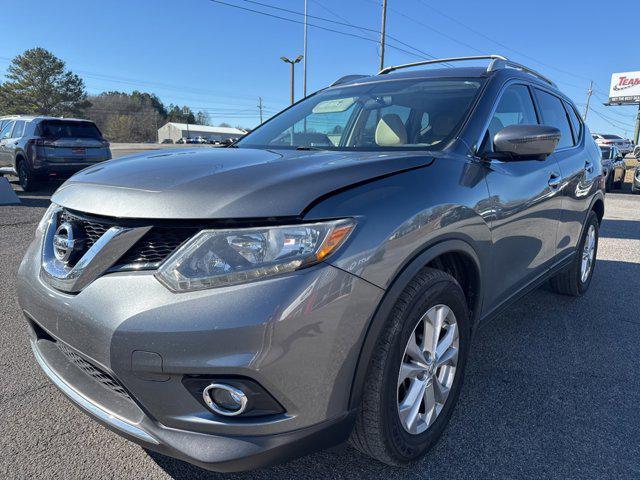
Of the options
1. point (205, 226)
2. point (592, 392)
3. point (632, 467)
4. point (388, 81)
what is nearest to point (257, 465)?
point (205, 226)

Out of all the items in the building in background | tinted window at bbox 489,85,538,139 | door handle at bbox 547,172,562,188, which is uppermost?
the building in background

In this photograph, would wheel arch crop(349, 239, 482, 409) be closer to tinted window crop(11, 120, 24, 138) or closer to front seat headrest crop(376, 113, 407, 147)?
front seat headrest crop(376, 113, 407, 147)

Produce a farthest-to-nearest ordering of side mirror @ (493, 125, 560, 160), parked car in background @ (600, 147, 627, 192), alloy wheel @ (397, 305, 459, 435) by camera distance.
A: 1. parked car in background @ (600, 147, 627, 192)
2. side mirror @ (493, 125, 560, 160)
3. alloy wheel @ (397, 305, 459, 435)

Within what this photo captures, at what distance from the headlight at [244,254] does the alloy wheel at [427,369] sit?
0.61m

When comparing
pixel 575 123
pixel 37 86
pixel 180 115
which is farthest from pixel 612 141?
pixel 180 115

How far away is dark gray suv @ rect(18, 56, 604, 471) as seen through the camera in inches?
56.5

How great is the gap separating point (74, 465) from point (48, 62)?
86488 millimetres

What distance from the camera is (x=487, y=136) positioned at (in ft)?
8.01

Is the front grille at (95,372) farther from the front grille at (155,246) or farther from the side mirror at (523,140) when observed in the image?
the side mirror at (523,140)

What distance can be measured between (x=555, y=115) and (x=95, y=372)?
11.8 feet

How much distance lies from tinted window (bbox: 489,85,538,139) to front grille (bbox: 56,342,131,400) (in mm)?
2132

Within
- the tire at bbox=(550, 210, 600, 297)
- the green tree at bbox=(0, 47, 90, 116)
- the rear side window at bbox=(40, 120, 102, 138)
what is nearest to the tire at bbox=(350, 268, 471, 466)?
the tire at bbox=(550, 210, 600, 297)

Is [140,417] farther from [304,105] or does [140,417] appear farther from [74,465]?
[304,105]

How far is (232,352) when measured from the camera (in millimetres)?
1400
